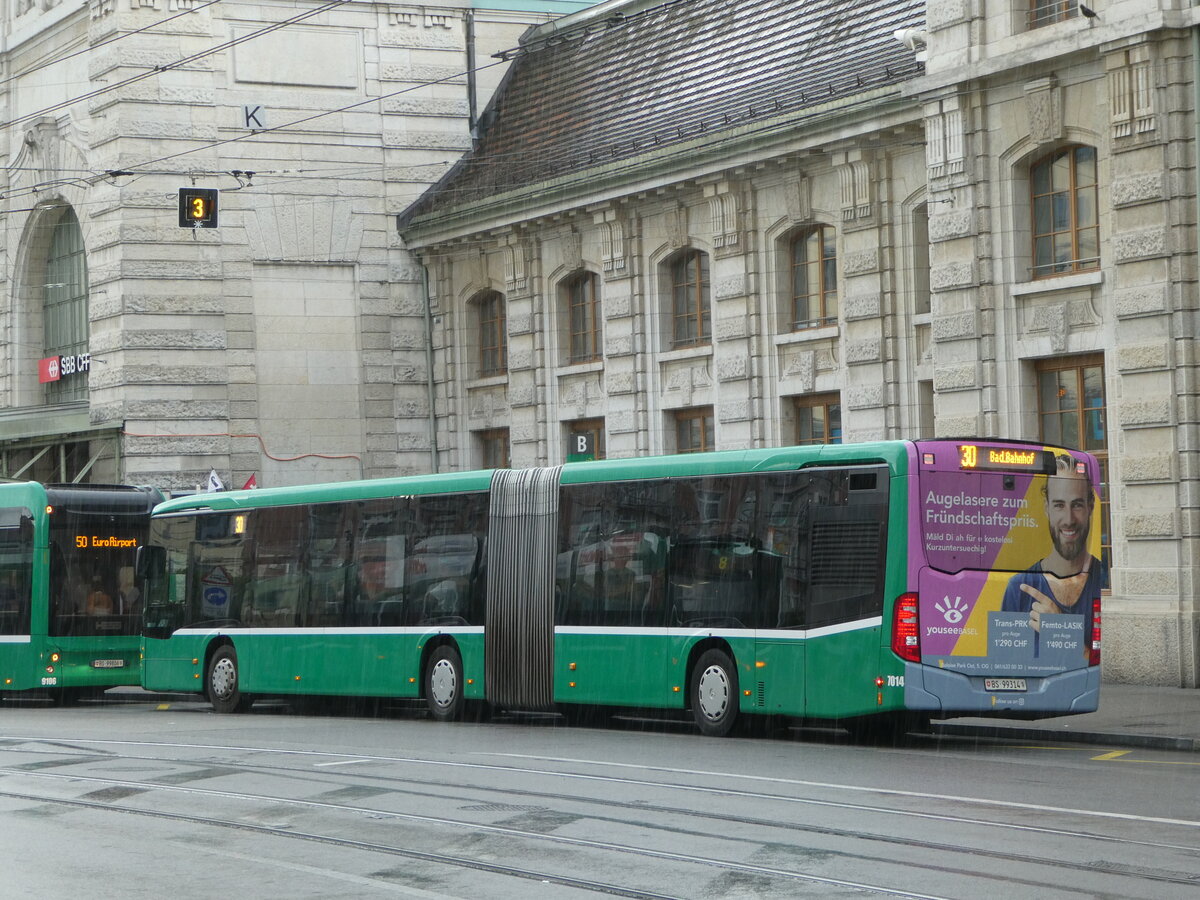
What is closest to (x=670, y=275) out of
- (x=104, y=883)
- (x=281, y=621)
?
(x=281, y=621)

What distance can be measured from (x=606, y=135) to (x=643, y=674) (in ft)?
54.4

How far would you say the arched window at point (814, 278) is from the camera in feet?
95.6

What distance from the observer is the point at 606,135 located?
3431cm

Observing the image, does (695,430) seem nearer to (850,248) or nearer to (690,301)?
(690,301)

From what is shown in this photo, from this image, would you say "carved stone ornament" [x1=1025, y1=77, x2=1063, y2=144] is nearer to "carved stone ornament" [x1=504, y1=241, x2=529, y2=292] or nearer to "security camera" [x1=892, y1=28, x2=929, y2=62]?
"security camera" [x1=892, y1=28, x2=929, y2=62]

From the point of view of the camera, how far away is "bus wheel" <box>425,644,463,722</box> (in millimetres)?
21897

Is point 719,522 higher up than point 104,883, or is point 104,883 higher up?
point 719,522

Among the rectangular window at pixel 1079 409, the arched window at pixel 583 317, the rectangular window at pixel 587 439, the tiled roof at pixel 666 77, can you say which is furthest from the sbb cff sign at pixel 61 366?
the rectangular window at pixel 1079 409

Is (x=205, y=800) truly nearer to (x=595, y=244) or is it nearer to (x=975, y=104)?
(x=975, y=104)

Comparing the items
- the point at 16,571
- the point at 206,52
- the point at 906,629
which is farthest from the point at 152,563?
the point at 206,52

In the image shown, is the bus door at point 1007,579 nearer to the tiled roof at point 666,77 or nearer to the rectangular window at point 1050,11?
the rectangular window at point 1050,11

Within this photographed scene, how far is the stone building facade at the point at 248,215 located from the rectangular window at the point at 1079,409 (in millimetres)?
17156

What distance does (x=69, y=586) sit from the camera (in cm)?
2734

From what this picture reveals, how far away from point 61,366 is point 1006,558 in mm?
28217
